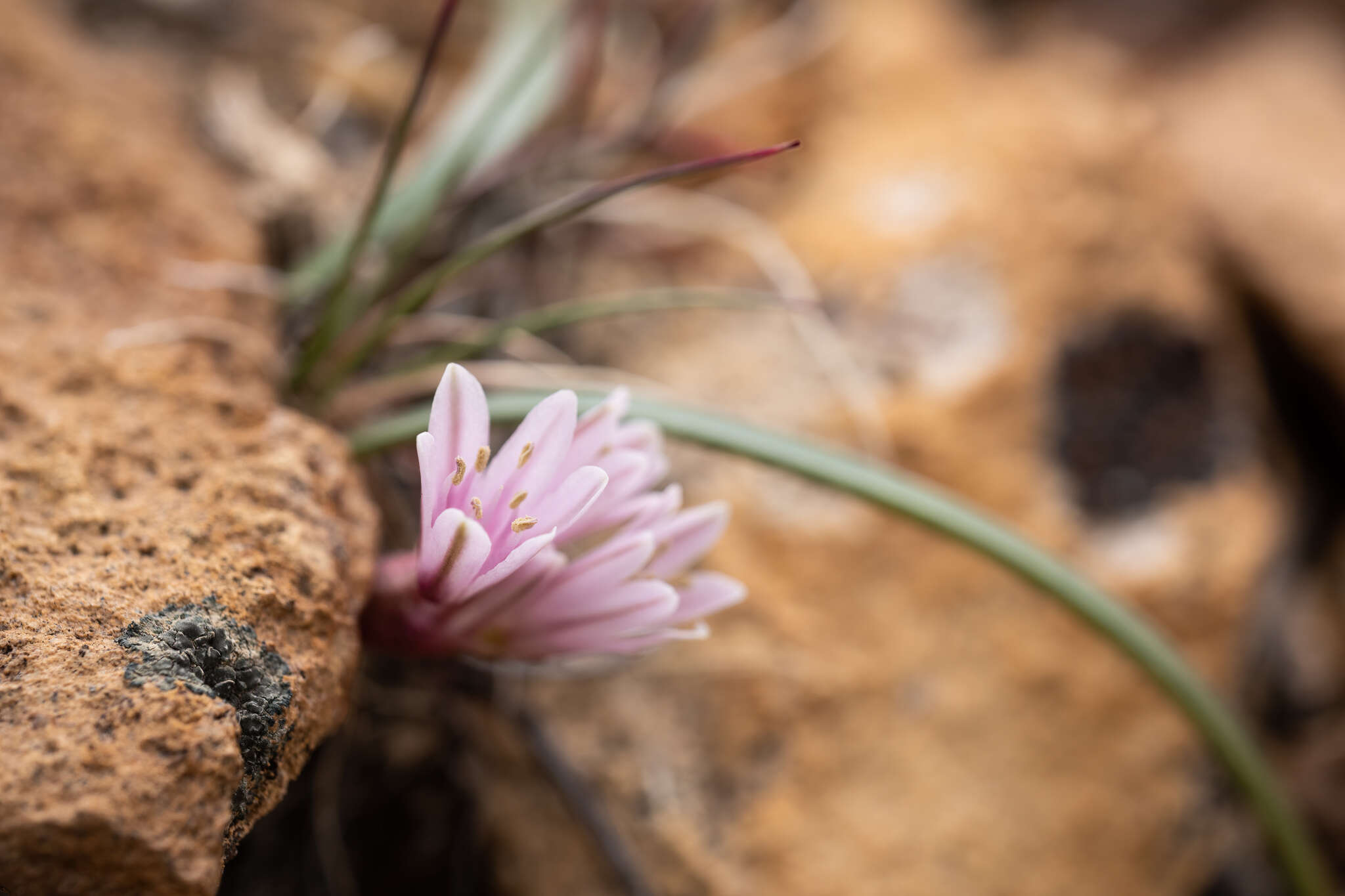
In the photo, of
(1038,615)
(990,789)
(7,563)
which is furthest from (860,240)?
(7,563)

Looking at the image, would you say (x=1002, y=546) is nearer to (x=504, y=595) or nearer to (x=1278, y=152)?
(x=504, y=595)

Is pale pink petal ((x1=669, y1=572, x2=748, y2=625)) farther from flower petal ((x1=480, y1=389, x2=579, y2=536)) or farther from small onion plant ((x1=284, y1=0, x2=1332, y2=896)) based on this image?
flower petal ((x1=480, y1=389, x2=579, y2=536))

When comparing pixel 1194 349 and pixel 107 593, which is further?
pixel 1194 349

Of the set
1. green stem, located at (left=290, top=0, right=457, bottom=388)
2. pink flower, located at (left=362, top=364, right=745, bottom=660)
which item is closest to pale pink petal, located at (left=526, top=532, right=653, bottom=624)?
pink flower, located at (left=362, top=364, right=745, bottom=660)

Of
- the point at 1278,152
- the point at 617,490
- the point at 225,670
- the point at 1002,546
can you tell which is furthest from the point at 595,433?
the point at 1278,152

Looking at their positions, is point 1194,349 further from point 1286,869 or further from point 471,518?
point 471,518
